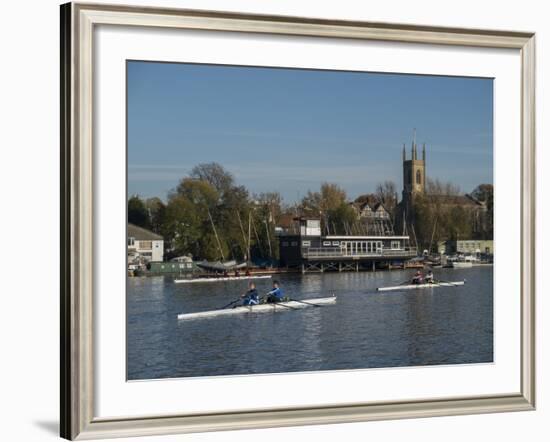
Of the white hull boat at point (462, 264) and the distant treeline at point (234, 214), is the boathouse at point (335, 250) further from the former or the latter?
the white hull boat at point (462, 264)

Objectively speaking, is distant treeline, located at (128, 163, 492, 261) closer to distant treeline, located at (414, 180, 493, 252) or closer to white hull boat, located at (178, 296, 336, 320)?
distant treeline, located at (414, 180, 493, 252)

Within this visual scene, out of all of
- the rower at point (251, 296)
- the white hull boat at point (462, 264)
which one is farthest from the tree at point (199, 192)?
the white hull boat at point (462, 264)

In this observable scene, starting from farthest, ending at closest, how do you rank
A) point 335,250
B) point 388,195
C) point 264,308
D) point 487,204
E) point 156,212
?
point 335,250
point 264,308
point 388,195
point 156,212
point 487,204

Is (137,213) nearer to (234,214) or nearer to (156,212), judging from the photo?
(156,212)

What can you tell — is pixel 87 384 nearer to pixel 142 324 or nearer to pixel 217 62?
pixel 142 324

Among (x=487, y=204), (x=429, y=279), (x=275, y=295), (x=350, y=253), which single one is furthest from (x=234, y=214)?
(x=487, y=204)

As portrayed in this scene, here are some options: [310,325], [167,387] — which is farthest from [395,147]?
[167,387]

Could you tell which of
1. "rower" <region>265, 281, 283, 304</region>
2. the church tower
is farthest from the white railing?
the church tower
